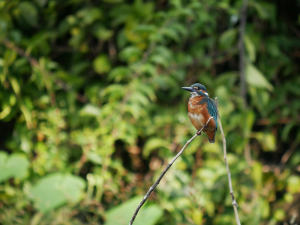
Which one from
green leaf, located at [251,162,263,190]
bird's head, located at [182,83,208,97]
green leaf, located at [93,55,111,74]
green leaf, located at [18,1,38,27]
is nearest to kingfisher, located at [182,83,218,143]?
bird's head, located at [182,83,208,97]

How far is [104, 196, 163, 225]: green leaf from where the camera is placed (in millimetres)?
2127

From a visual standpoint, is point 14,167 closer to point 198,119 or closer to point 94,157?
point 94,157

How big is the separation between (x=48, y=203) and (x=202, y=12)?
1.79 metres

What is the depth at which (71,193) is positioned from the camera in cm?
228

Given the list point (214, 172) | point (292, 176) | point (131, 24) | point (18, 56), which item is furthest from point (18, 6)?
point (292, 176)

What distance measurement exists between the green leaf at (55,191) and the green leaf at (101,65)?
91cm

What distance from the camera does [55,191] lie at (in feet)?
7.55

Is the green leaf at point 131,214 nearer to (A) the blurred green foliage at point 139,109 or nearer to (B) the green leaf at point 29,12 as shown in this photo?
(A) the blurred green foliage at point 139,109

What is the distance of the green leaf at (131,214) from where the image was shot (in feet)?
6.98

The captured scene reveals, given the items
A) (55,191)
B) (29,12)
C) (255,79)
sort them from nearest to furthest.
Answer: (255,79) → (55,191) → (29,12)

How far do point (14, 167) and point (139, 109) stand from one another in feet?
3.49

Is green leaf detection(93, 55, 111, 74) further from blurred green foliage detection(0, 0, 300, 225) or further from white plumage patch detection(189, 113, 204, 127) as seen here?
white plumage patch detection(189, 113, 204, 127)

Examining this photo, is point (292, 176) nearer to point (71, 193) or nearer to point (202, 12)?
point (202, 12)

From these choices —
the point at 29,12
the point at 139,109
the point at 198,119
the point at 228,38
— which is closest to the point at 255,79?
the point at 228,38
